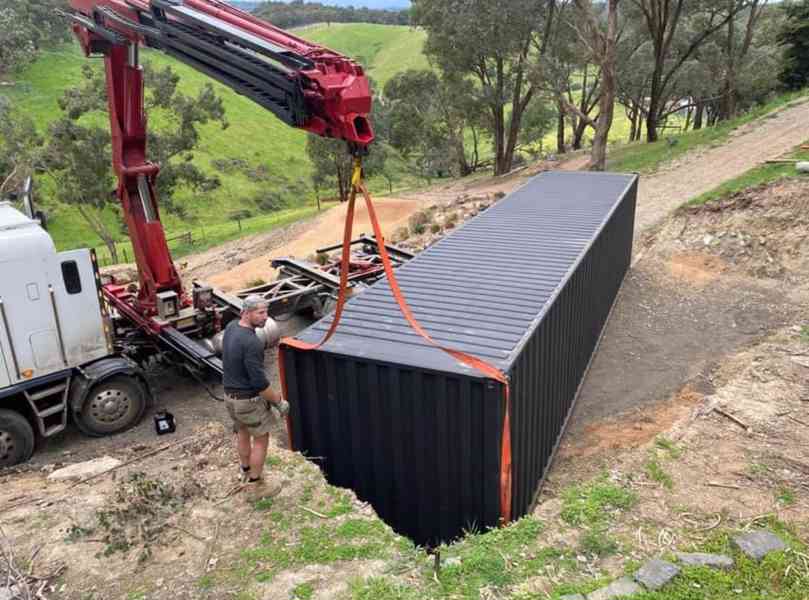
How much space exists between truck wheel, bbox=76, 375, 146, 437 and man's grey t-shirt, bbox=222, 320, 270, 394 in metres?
4.64

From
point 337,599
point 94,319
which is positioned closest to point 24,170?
point 94,319

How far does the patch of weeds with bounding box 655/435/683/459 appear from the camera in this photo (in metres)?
7.61

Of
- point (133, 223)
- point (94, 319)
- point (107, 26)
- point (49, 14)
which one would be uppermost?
point (49, 14)

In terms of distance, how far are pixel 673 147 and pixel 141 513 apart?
1143 inches

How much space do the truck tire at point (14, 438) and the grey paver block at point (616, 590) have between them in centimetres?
812

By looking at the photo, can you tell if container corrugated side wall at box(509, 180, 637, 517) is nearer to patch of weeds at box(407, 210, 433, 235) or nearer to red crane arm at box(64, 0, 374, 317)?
red crane arm at box(64, 0, 374, 317)

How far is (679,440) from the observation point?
8.02 m

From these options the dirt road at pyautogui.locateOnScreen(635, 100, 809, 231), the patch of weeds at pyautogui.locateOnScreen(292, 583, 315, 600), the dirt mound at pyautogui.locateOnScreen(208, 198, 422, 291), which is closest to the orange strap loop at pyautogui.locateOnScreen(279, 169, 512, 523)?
the patch of weeds at pyautogui.locateOnScreen(292, 583, 315, 600)

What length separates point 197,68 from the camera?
7.94m

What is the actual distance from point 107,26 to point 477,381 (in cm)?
807

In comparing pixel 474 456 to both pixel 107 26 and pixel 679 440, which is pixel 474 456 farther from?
pixel 107 26

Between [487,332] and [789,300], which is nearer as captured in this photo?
[487,332]

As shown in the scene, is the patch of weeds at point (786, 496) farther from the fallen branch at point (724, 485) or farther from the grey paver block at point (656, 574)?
the grey paver block at point (656, 574)

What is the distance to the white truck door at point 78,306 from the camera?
934 centimetres
